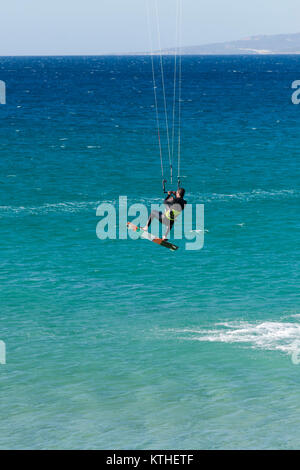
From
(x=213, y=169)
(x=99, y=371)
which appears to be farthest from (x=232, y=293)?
(x=213, y=169)

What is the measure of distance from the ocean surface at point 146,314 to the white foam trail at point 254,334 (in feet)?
0.41

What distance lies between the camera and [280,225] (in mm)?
69500

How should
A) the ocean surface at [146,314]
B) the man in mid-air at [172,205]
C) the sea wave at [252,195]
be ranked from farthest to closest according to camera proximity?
1. the sea wave at [252,195]
2. the man in mid-air at [172,205]
3. the ocean surface at [146,314]

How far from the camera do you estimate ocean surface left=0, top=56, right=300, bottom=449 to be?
Result: 122 ft

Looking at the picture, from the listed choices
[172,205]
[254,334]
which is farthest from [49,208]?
[172,205]

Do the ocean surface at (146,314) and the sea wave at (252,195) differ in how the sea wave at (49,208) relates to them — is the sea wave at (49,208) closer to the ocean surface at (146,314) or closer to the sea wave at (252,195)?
the ocean surface at (146,314)

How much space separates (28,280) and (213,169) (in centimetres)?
4502

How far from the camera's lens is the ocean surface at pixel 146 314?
37094 mm

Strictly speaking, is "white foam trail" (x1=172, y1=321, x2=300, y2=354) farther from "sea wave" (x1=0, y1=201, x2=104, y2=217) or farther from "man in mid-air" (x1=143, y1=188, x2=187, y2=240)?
"sea wave" (x1=0, y1=201, x2=104, y2=217)

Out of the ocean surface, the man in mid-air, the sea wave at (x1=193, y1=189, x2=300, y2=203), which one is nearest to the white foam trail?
the ocean surface

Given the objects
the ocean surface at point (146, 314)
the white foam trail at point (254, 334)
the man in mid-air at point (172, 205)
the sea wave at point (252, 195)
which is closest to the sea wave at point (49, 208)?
the ocean surface at point (146, 314)

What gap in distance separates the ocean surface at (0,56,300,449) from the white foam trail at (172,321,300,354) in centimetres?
13
